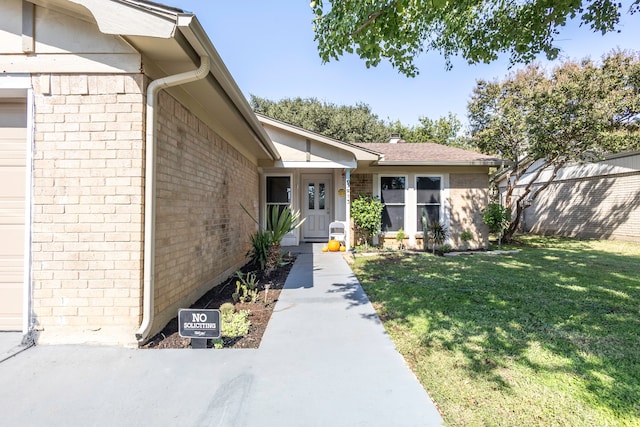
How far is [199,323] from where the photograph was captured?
9.64ft

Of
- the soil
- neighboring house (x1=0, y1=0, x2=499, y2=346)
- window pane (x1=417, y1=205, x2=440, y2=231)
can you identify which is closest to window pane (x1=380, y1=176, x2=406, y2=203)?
window pane (x1=417, y1=205, x2=440, y2=231)

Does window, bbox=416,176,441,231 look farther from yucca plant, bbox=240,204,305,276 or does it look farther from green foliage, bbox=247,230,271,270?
green foliage, bbox=247,230,271,270

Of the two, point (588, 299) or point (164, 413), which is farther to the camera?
point (588, 299)

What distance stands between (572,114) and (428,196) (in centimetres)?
560

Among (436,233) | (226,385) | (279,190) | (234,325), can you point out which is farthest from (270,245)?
(436,233)

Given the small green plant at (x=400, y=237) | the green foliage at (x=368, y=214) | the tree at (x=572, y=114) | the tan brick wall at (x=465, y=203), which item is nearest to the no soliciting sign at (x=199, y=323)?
the green foliage at (x=368, y=214)

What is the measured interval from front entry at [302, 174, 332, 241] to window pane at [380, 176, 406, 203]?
1977mm

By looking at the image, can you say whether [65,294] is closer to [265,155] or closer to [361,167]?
[265,155]

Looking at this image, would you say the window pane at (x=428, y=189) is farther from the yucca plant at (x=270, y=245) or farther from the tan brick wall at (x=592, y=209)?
the tan brick wall at (x=592, y=209)

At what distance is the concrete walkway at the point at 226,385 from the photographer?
6.57 feet

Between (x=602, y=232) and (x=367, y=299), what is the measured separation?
1461cm

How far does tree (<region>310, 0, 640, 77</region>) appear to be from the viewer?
4.00m

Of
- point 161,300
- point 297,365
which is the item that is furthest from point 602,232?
point 161,300

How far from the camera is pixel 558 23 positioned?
507 centimetres
